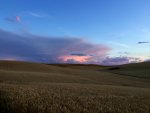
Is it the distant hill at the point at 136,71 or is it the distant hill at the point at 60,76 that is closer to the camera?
the distant hill at the point at 60,76

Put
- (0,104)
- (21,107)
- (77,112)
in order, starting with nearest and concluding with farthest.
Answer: (77,112) → (21,107) → (0,104)

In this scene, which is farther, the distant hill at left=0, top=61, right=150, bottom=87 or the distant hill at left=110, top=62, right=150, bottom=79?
the distant hill at left=110, top=62, right=150, bottom=79

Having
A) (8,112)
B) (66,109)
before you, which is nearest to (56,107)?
(66,109)

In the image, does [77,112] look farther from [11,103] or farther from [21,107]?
[11,103]

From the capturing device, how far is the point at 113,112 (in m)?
10.1

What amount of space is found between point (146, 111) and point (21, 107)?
5179 mm

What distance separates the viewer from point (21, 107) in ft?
34.8

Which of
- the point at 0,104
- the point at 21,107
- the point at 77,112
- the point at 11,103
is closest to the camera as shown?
the point at 77,112

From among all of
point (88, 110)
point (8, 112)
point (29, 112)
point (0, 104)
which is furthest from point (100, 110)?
point (0, 104)

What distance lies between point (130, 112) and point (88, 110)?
1.66 m

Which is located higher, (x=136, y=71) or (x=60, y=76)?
(x=60, y=76)

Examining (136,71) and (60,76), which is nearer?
(60,76)

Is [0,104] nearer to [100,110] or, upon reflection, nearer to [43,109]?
[43,109]

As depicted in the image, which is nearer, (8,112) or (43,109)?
(43,109)
